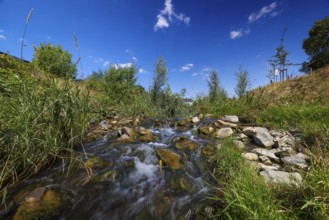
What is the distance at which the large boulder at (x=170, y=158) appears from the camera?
331 centimetres

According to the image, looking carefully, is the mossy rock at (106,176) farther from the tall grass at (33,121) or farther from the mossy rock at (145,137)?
the mossy rock at (145,137)

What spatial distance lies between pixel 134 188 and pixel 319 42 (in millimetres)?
32027

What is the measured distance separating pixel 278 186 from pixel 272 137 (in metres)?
2.78

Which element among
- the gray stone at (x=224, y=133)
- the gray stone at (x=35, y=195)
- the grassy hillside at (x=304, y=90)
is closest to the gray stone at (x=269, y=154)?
the gray stone at (x=224, y=133)

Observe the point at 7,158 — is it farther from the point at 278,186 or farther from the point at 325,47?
the point at 325,47

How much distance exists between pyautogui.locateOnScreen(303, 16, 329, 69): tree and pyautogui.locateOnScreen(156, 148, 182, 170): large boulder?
27270 mm

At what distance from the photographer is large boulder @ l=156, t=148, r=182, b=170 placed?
3.31 m

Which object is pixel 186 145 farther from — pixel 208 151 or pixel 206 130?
pixel 206 130

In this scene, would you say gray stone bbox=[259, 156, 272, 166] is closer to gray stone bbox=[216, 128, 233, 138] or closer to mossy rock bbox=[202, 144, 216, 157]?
mossy rock bbox=[202, 144, 216, 157]

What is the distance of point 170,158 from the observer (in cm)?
346

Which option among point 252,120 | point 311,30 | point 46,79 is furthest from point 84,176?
point 311,30

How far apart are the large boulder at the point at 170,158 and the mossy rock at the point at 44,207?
1.77 meters

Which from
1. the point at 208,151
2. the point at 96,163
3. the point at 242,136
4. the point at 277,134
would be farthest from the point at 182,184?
the point at 277,134

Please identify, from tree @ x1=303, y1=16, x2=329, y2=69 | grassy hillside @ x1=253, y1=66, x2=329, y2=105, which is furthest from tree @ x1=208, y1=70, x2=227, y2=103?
tree @ x1=303, y1=16, x2=329, y2=69
